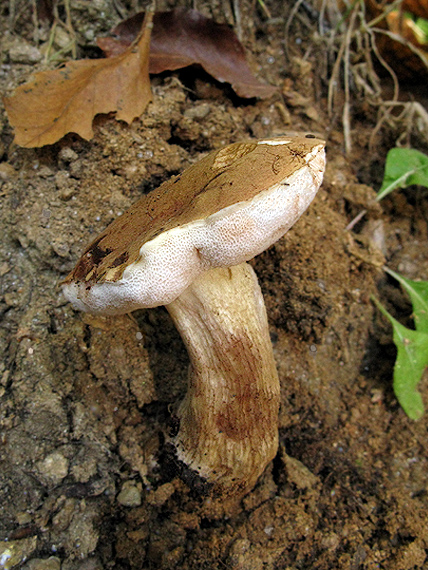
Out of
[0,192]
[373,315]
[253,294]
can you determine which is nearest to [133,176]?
[0,192]

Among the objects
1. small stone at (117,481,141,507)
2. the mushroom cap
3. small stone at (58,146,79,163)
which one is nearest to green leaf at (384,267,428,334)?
the mushroom cap

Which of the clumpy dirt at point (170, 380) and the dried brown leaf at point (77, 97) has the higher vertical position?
the dried brown leaf at point (77, 97)

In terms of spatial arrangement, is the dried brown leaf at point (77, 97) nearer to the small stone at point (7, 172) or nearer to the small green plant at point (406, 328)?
the small stone at point (7, 172)

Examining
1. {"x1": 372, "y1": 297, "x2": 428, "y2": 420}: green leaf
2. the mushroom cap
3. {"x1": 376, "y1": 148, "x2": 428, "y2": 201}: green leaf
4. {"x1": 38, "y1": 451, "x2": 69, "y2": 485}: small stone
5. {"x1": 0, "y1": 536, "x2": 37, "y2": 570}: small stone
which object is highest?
the mushroom cap

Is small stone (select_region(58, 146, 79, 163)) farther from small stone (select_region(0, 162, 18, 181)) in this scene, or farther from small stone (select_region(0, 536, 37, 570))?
small stone (select_region(0, 536, 37, 570))

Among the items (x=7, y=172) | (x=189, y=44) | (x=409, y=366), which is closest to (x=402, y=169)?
(x=409, y=366)

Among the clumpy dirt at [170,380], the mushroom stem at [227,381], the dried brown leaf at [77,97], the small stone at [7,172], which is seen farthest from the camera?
the small stone at [7,172]

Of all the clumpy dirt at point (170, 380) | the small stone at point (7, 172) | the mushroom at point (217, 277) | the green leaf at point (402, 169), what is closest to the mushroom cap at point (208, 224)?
the mushroom at point (217, 277)
